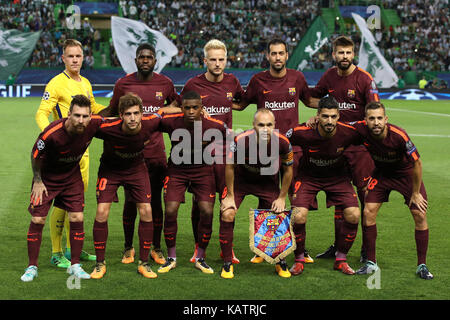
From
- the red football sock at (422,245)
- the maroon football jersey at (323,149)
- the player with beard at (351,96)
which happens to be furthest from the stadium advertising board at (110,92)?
the red football sock at (422,245)

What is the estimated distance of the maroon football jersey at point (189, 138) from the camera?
6773 millimetres

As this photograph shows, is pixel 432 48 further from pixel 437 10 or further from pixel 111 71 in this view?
pixel 111 71

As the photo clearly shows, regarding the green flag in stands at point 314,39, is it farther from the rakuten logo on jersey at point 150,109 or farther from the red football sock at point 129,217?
the red football sock at point 129,217

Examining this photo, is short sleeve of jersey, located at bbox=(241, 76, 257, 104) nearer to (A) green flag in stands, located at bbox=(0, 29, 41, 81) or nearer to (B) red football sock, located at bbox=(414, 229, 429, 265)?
(B) red football sock, located at bbox=(414, 229, 429, 265)

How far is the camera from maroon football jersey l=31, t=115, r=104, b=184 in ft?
20.4

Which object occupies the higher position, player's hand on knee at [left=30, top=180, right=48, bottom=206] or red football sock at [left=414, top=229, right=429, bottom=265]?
player's hand on knee at [left=30, top=180, right=48, bottom=206]

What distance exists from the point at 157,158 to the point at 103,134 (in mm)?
900

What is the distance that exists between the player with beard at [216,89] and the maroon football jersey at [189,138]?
0.26 meters

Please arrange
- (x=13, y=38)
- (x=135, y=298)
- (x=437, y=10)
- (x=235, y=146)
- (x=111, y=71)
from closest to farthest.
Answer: (x=135, y=298), (x=235, y=146), (x=13, y=38), (x=111, y=71), (x=437, y=10)

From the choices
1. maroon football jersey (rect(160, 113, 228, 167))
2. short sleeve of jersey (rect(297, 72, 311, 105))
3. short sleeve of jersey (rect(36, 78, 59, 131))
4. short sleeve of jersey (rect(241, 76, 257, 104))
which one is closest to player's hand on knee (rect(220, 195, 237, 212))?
maroon football jersey (rect(160, 113, 228, 167))

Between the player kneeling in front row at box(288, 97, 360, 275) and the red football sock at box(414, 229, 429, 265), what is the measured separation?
66cm

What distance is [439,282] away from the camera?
6.24 m

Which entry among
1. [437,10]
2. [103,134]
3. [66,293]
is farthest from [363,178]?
[437,10]

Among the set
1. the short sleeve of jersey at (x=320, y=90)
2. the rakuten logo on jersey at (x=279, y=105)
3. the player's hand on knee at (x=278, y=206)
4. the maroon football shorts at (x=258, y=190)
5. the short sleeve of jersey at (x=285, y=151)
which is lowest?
the player's hand on knee at (x=278, y=206)
